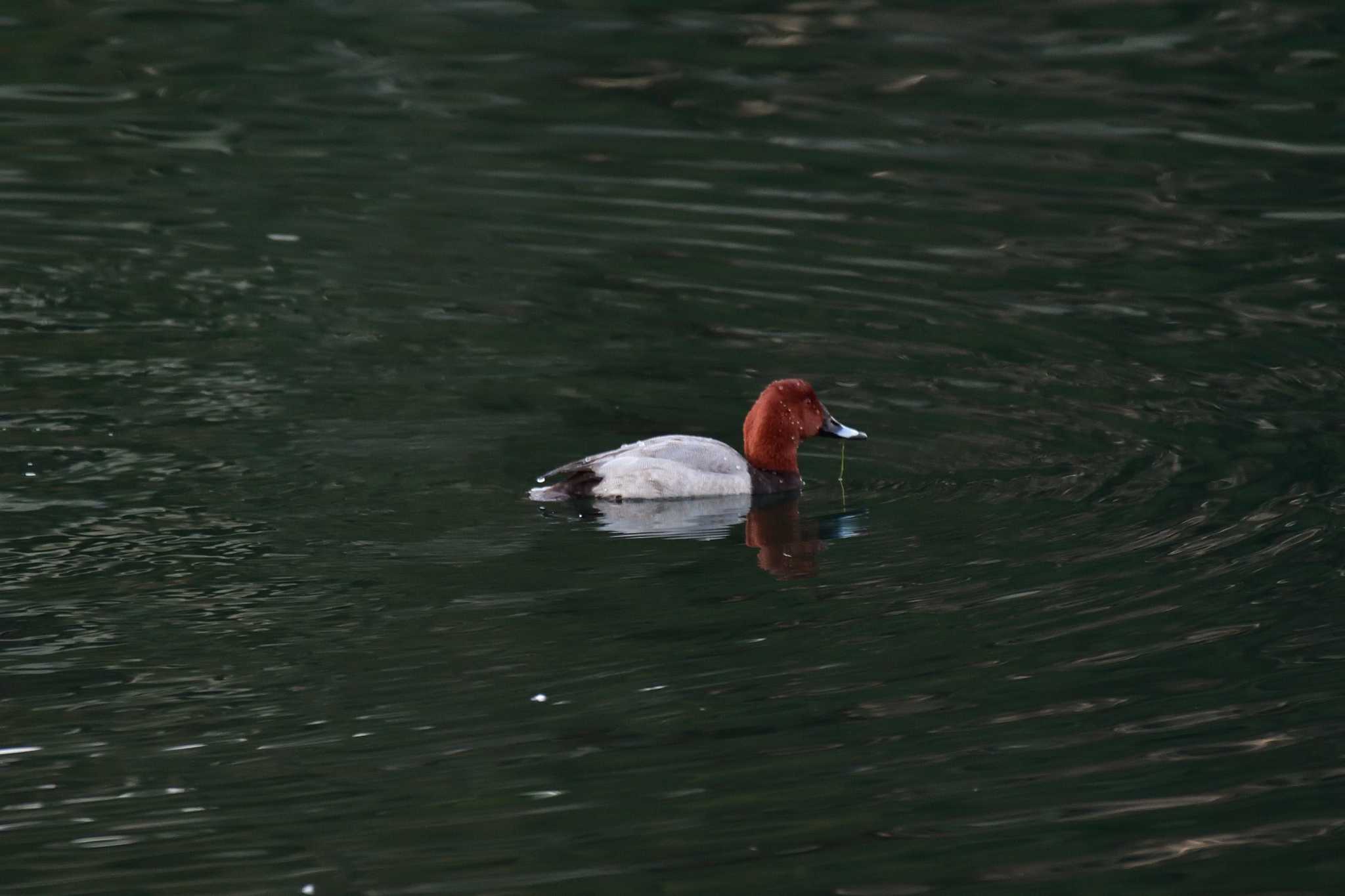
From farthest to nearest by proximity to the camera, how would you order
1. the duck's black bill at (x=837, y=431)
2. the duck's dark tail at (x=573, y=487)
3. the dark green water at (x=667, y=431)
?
the duck's black bill at (x=837, y=431), the duck's dark tail at (x=573, y=487), the dark green water at (x=667, y=431)

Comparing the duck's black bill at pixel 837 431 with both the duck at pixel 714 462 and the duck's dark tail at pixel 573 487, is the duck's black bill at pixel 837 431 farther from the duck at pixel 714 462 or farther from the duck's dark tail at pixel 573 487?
the duck's dark tail at pixel 573 487

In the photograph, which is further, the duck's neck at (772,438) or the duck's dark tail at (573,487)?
the duck's neck at (772,438)

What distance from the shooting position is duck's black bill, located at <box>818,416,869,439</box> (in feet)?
36.4

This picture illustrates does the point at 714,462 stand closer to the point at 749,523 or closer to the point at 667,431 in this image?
the point at 749,523

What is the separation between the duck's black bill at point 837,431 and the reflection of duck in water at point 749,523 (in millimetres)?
405

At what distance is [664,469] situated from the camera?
10.5 metres

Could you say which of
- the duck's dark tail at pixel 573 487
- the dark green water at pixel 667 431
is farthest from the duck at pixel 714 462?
the dark green water at pixel 667 431

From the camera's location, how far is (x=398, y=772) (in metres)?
6.85

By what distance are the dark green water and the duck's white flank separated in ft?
1.17

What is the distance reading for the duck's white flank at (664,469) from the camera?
10.5 meters

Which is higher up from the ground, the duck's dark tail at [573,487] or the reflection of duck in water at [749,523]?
the duck's dark tail at [573,487]

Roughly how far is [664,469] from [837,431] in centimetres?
111

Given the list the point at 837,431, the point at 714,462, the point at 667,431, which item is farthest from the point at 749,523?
the point at 667,431

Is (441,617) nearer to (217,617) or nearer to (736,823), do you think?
(217,617)
